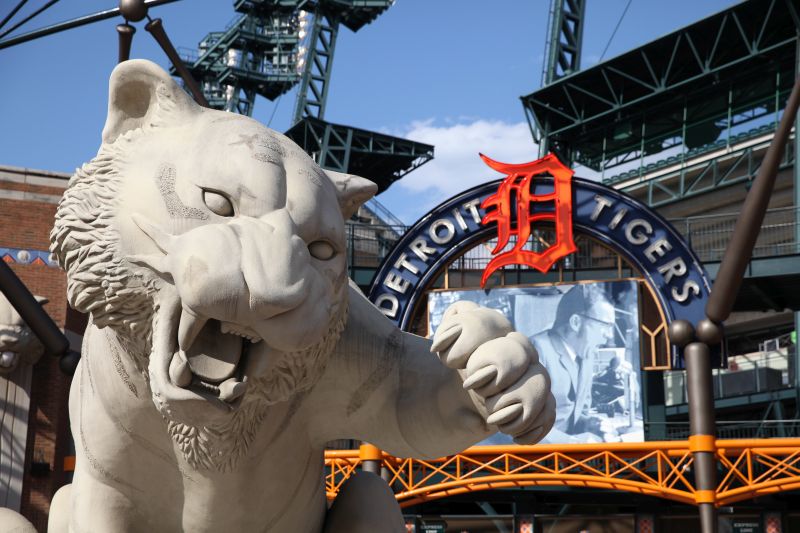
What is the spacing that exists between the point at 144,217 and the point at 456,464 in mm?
11710

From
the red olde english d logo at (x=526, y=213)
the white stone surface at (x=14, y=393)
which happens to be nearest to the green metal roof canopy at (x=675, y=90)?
the red olde english d logo at (x=526, y=213)

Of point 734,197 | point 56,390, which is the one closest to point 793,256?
point 734,197

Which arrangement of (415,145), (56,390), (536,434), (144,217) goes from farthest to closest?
(415,145), (56,390), (536,434), (144,217)

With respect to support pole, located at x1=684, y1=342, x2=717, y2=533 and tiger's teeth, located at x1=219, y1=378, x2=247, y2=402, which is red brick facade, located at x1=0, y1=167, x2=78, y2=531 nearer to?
support pole, located at x1=684, y1=342, x2=717, y2=533

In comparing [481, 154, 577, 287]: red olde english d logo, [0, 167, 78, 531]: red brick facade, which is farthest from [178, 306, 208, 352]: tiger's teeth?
[481, 154, 577, 287]: red olde english d logo

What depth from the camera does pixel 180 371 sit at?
1864 millimetres

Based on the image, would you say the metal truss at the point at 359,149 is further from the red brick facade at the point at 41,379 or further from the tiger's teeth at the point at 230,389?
the tiger's teeth at the point at 230,389

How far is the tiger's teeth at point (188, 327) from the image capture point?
6.09 ft

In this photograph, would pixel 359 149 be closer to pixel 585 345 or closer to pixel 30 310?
pixel 585 345

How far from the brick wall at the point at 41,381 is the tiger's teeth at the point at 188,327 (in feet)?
32.7

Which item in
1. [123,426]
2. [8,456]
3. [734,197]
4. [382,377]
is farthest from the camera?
[734,197]

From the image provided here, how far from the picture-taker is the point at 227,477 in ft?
7.52

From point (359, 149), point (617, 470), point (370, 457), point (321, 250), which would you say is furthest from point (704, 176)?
point (321, 250)

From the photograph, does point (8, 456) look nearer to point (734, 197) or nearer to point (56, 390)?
point (56, 390)
